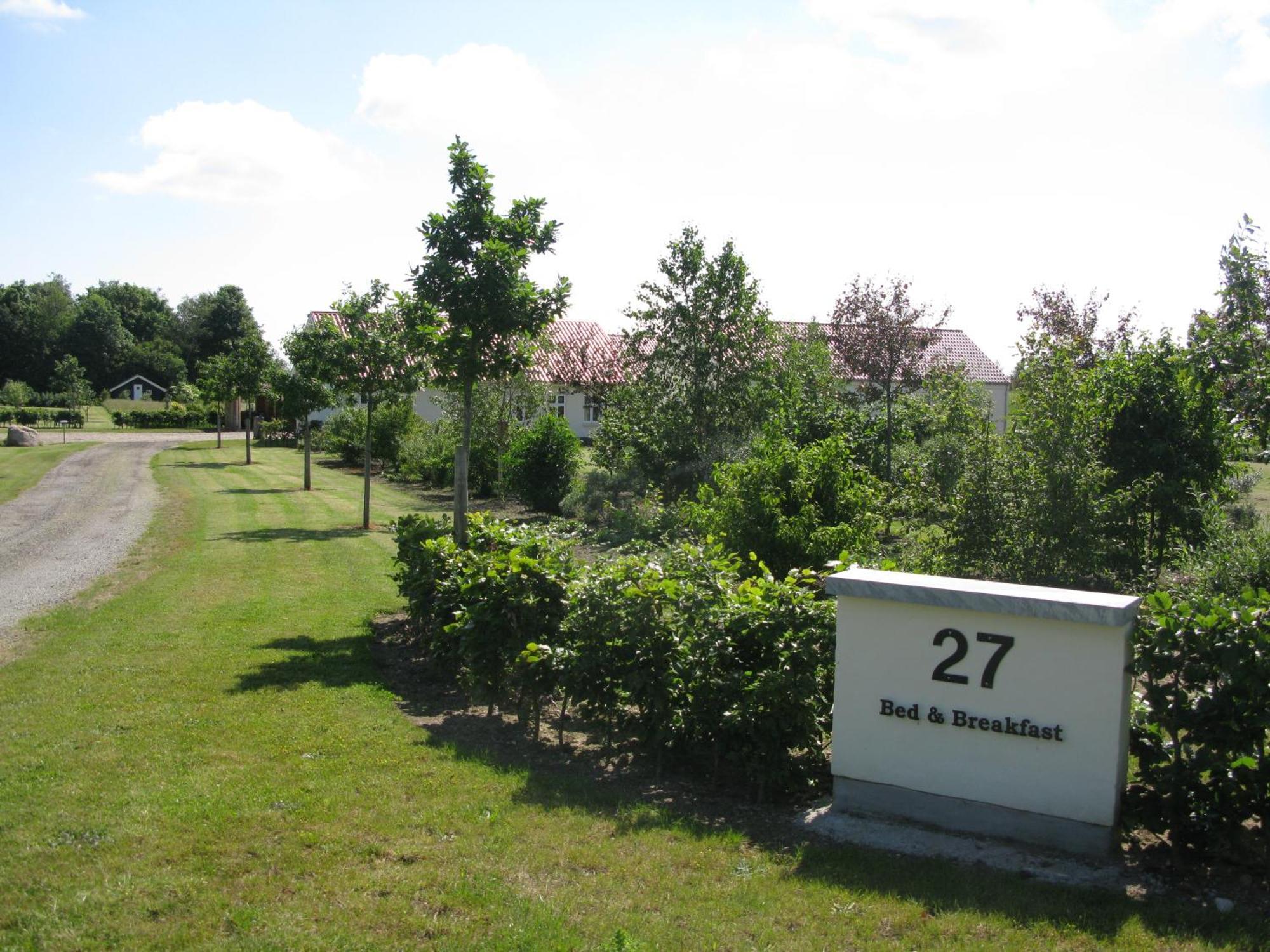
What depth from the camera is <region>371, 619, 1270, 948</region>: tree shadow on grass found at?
4199mm

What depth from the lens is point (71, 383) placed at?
2606 inches

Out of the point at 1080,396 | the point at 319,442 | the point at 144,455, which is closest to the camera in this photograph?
the point at 1080,396

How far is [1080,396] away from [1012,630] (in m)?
4.95

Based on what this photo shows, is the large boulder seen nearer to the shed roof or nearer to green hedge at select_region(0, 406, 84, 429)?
green hedge at select_region(0, 406, 84, 429)

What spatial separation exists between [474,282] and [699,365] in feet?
25.6

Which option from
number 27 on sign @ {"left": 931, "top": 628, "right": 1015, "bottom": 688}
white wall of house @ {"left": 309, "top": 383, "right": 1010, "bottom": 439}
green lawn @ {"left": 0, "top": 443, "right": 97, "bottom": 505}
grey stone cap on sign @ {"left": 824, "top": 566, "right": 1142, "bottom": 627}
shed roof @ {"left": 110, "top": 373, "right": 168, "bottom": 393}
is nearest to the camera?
grey stone cap on sign @ {"left": 824, "top": 566, "right": 1142, "bottom": 627}

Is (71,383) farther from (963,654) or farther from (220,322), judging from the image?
(963,654)

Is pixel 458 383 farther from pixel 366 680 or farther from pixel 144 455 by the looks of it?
pixel 144 455

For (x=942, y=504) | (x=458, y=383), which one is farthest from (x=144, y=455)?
(x=942, y=504)

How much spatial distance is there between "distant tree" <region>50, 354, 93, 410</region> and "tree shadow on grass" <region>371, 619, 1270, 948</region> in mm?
62186

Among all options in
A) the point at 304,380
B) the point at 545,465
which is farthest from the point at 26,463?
the point at 545,465

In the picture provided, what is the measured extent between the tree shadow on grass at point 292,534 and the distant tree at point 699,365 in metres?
5.31

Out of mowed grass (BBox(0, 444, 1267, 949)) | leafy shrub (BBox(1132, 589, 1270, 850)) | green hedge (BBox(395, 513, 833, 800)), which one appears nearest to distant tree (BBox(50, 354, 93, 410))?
mowed grass (BBox(0, 444, 1267, 949))

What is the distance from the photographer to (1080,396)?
30.6 feet
